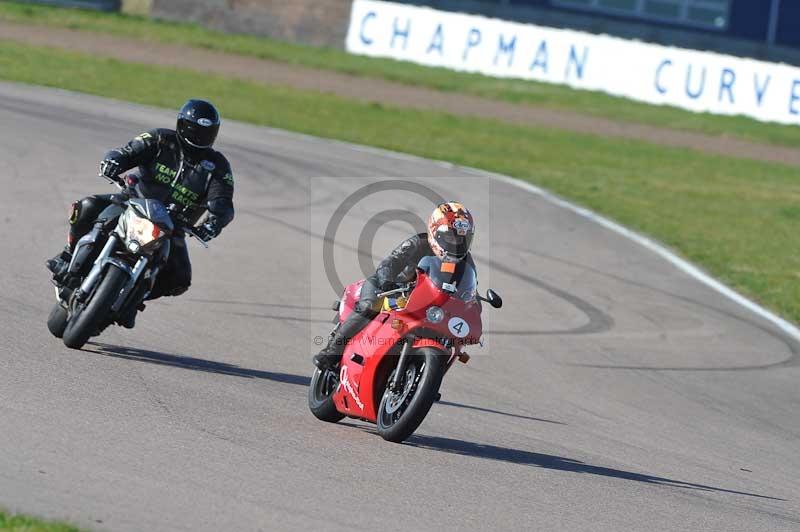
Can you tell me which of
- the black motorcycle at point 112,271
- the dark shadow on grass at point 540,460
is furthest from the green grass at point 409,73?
the dark shadow on grass at point 540,460

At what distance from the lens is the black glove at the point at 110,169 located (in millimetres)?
9250

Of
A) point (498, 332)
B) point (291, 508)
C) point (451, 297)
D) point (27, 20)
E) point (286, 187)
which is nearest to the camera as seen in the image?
point (291, 508)

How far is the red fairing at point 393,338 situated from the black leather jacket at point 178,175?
2.06 meters

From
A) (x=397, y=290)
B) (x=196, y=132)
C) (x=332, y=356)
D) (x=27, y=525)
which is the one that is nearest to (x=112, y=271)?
(x=196, y=132)

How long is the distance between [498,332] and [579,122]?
19.2m

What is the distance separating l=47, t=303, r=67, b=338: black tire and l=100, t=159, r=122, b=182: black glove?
98cm

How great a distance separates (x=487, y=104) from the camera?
105 ft

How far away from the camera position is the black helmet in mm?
9523

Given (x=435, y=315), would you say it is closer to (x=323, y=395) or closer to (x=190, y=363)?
(x=323, y=395)

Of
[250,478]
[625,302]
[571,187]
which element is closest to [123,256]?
[250,478]

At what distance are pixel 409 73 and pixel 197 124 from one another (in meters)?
24.9

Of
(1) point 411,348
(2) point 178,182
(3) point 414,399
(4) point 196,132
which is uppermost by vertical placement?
(4) point 196,132

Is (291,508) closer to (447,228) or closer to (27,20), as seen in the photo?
(447,228)

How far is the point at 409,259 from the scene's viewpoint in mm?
8008
